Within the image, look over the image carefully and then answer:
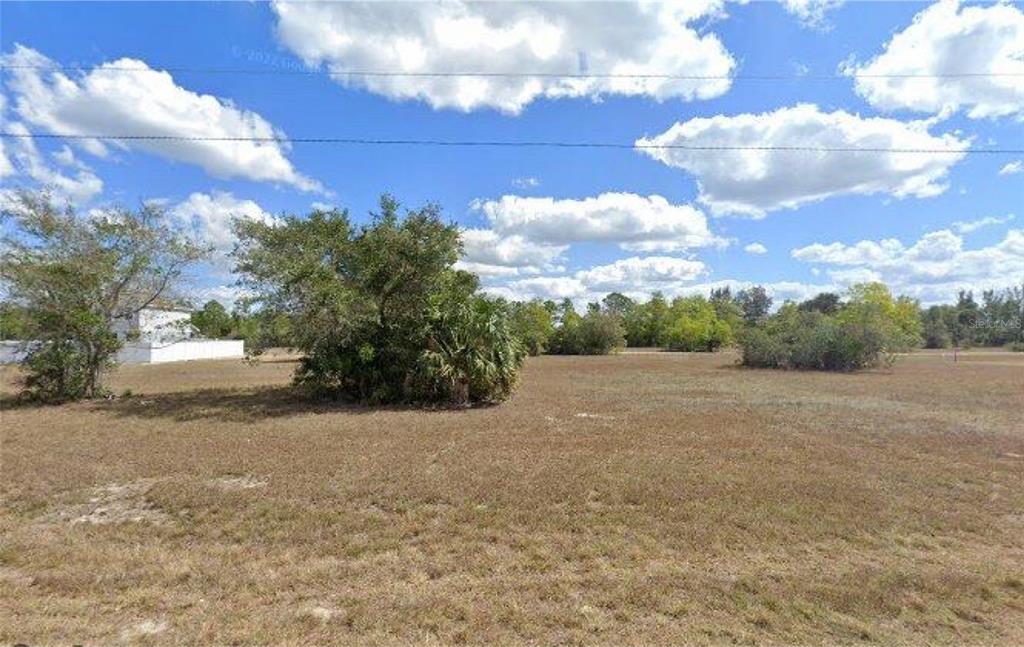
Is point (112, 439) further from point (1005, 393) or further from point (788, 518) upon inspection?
point (1005, 393)

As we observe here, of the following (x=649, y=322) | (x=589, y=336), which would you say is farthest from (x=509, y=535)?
(x=649, y=322)

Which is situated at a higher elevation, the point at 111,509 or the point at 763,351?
the point at 763,351

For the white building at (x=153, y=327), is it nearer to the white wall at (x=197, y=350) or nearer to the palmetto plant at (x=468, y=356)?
the palmetto plant at (x=468, y=356)

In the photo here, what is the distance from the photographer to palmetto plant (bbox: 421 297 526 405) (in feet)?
38.5

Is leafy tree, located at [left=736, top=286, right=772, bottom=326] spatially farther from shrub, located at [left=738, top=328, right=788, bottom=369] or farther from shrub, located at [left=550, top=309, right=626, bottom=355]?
shrub, located at [left=738, top=328, right=788, bottom=369]

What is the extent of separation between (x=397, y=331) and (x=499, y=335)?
7.74 ft

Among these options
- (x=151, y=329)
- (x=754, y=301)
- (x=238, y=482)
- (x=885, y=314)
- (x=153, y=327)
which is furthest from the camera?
(x=754, y=301)

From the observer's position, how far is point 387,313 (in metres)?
12.3

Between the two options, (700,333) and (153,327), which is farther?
(700,333)

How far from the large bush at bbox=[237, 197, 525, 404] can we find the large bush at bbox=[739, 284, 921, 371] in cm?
1818

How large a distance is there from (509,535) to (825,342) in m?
24.5

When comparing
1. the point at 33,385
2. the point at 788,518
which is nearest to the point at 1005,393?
the point at 788,518

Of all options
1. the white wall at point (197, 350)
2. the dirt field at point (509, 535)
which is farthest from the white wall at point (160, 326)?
the white wall at point (197, 350)

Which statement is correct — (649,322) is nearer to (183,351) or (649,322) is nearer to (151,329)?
(183,351)
